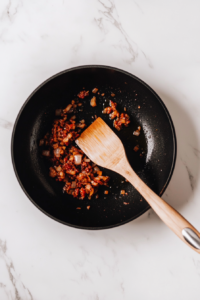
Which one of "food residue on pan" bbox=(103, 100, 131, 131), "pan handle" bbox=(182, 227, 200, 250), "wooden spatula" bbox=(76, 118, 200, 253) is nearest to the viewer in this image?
"pan handle" bbox=(182, 227, 200, 250)

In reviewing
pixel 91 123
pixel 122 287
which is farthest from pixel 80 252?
pixel 91 123

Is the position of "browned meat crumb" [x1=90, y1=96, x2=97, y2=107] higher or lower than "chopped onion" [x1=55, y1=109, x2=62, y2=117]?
lower

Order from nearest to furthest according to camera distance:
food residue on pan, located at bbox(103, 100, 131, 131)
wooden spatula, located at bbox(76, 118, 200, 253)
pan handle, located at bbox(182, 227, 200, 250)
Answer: pan handle, located at bbox(182, 227, 200, 250)
wooden spatula, located at bbox(76, 118, 200, 253)
food residue on pan, located at bbox(103, 100, 131, 131)

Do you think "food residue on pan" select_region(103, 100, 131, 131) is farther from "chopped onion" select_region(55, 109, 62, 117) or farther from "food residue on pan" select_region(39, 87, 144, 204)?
"chopped onion" select_region(55, 109, 62, 117)

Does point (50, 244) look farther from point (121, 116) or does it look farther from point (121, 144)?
point (121, 116)

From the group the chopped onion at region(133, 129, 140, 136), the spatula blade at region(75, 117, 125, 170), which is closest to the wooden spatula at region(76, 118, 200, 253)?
the spatula blade at region(75, 117, 125, 170)

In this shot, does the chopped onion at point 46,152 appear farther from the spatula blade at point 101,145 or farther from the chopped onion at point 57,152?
the spatula blade at point 101,145
